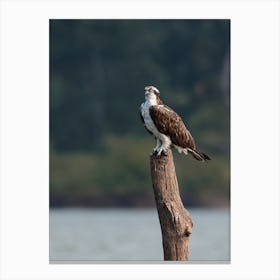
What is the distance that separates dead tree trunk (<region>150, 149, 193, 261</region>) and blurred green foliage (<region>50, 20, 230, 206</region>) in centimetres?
2652

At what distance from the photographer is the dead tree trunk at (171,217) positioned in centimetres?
1286

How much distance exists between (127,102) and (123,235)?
52.9 ft

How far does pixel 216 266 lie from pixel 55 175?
93.1ft

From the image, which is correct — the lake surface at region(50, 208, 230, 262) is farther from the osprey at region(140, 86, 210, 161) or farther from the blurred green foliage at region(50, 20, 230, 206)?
the osprey at region(140, 86, 210, 161)

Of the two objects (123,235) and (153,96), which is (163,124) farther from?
(123,235)

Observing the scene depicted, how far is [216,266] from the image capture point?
13.9 metres

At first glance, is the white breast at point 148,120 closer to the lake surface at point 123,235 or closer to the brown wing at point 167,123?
the brown wing at point 167,123

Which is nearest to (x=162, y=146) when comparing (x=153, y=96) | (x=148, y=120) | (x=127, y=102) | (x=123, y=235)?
(x=148, y=120)

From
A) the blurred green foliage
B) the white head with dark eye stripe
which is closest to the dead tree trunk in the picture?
the white head with dark eye stripe

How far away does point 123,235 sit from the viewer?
1206 inches
